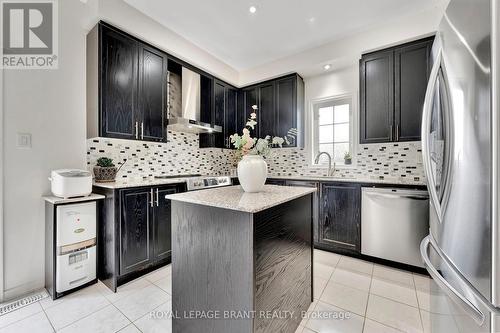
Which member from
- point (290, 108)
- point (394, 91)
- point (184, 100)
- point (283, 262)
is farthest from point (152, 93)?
point (394, 91)

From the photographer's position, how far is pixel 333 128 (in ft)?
11.3

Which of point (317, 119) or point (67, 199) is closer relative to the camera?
point (67, 199)

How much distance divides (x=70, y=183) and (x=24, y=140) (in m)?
0.58

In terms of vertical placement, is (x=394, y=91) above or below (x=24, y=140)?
above

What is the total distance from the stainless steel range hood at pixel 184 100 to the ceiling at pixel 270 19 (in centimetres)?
54

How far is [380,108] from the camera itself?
2.64 metres

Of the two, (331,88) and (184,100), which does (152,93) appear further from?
(331,88)

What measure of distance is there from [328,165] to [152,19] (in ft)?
10.4

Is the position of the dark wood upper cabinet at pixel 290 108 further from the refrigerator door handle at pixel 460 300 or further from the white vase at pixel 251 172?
the refrigerator door handle at pixel 460 300

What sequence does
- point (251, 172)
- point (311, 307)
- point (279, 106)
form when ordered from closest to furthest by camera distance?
point (251, 172)
point (311, 307)
point (279, 106)

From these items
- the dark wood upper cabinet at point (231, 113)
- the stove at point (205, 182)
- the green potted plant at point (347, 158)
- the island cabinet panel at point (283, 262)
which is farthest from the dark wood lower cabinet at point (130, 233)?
the green potted plant at point (347, 158)

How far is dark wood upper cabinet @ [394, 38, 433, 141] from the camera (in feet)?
7.83

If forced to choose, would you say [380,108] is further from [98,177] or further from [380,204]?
[98,177]

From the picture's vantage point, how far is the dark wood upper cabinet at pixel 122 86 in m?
2.14
